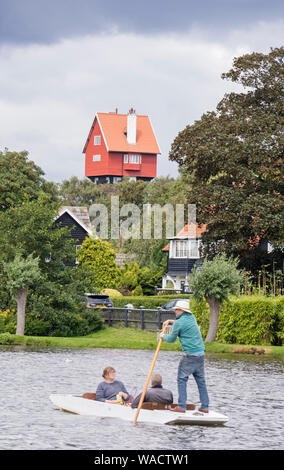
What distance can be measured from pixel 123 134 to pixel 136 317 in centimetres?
10996

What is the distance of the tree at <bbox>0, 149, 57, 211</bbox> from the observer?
75.2 meters

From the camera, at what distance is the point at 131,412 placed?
20594mm

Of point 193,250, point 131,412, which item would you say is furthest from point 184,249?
point 131,412

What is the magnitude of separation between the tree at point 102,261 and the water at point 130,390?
36.6m

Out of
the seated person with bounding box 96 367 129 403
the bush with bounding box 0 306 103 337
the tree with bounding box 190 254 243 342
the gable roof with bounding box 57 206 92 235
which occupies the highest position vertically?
A: the gable roof with bounding box 57 206 92 235

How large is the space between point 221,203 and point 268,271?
23.2ft

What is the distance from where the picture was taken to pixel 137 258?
101 metres

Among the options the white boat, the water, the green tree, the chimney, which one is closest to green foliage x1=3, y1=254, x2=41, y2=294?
the water

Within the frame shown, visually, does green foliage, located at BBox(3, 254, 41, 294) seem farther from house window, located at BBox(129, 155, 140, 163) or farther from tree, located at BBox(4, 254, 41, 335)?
house window, located at BBox(129, 155, 140, 163)

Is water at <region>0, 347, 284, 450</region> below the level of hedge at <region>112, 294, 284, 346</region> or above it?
below

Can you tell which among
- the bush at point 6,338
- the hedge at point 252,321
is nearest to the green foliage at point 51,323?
the bush at point 6,338

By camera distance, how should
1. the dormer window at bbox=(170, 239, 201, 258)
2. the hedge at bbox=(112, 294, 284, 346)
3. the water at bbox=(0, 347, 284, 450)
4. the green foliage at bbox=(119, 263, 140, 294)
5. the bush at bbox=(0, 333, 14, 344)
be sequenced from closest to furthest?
the water at bbox=(0, 347, 284, 450) → the bush at bbox=(0, 333, 14, 344) → the hedge at bbox=(112, 294, 284, 346) → the green foliage at bbox=(119, 263, 140, 294) → the dormer window at bbox=(170, 239, 201, 258)

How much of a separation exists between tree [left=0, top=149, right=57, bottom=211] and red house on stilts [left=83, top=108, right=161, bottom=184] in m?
76.4
